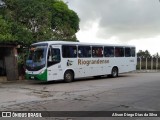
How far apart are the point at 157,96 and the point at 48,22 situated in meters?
17.1

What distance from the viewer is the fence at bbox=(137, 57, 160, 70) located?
38.4m

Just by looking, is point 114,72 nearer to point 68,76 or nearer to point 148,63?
point 68,76

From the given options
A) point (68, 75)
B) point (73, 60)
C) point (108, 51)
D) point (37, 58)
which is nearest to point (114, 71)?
point (108, 51)

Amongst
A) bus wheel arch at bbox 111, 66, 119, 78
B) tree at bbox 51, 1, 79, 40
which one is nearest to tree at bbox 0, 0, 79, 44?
tree at bbox 51, 1, 79, 40

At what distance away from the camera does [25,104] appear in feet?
41.1

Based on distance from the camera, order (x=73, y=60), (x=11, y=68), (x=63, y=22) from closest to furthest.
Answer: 1. (x=73, y=60)
2. (x=11, y=68)
3. (x=63, y=22)

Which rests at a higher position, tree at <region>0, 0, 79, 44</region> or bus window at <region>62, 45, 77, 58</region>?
tree at <region>0, 0, 79, 44</region>

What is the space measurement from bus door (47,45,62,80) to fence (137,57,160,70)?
60.5ft

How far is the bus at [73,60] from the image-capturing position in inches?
829

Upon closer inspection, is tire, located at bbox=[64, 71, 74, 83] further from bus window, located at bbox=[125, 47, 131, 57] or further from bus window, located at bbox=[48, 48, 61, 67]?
bus window, located at bbox=[125, 47, 131, 57]

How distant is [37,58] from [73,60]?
105 inches

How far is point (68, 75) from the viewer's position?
73.7ft

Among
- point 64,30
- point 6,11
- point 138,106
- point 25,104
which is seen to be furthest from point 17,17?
point 138,106

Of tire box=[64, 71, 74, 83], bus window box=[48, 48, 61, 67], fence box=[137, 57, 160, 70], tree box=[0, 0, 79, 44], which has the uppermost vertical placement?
tree box=[0, 0, 79, 44]
